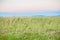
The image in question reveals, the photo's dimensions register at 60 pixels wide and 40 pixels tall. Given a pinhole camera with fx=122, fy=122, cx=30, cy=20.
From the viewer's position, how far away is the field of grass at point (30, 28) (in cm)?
156

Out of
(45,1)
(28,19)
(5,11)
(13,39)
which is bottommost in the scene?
(13,39)

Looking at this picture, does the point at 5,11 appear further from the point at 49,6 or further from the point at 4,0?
the point at 49,6

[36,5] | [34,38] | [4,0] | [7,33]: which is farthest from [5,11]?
[34,38]

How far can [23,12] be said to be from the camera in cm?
160

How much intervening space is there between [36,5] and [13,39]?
53 cm

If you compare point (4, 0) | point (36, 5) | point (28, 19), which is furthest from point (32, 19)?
point (4, 0)

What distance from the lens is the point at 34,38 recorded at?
61.7 inches

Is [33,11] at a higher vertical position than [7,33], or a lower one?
higher

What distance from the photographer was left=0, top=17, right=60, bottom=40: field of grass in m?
1.56

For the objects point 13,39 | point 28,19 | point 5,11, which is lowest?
point 13,39

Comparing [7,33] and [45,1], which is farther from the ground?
[45,1]

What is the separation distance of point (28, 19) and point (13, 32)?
10.1 inches

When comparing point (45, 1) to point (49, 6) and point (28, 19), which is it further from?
point (28, 19)

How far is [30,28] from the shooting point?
62.4 inches
